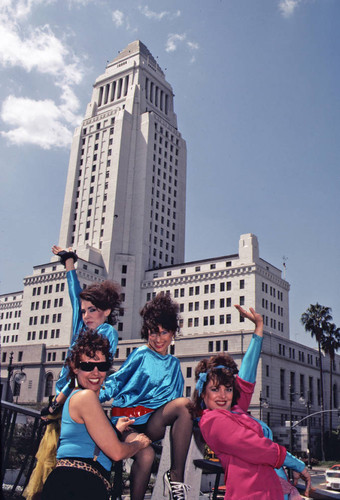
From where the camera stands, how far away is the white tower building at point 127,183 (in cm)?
7981

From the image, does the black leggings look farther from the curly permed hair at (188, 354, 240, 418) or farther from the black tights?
the curly permed hair at (188, 354, 240, 418)

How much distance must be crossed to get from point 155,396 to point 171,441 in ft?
1.95

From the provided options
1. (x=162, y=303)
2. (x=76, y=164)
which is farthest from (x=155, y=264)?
(x=162, y=303)

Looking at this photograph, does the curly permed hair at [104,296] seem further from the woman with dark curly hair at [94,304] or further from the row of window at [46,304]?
the row of window at [46,304]

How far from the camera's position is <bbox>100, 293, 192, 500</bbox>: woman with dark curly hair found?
430 centimetres

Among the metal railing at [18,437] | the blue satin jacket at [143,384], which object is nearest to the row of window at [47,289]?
the metal railing at [18,437]

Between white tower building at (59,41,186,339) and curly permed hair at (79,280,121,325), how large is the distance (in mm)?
68304

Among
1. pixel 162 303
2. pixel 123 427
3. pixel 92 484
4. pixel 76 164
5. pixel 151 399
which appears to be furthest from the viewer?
pixel 76 164

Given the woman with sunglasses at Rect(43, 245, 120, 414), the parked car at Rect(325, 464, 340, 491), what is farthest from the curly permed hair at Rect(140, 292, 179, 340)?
the parked car at Rect(325, 464, 340, 491)

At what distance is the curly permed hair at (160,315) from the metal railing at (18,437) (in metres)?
1.66

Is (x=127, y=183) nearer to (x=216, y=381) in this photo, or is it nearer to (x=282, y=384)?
(x=282, y=384)

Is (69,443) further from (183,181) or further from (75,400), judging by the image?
(183,181)

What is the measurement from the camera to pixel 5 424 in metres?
4.98

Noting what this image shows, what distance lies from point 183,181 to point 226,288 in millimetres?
30955
